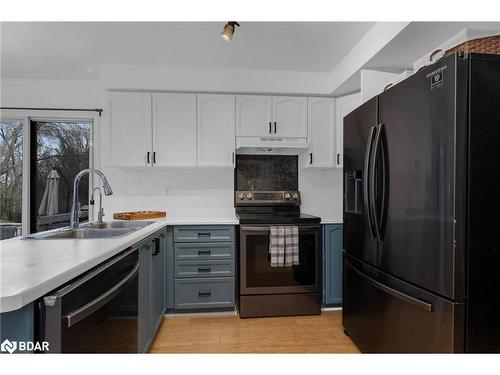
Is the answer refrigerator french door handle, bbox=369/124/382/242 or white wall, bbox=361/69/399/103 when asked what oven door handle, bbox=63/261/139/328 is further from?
white wall, bbox=361/69/399/103

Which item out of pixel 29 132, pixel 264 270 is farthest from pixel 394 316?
pixel 29 132

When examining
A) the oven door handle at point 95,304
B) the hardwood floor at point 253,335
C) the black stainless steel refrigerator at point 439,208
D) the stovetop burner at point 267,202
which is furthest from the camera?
the stovetop burner at point 267,202

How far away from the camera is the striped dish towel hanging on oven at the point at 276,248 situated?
8.20 feet

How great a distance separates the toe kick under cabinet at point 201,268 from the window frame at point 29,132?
132 cm

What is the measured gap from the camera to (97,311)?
1.12 metres

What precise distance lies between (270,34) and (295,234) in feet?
5.58

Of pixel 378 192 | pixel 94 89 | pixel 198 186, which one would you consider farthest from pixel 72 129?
pixel 378 192

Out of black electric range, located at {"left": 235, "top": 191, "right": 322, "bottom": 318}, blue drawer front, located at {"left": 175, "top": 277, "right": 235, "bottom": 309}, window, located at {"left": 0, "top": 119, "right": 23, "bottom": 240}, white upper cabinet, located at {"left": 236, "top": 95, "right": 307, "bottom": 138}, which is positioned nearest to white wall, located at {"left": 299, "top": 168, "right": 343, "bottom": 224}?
white upper cabinet, located at {"left": 236, "top": 95, "right": 307, "bottom": 138}

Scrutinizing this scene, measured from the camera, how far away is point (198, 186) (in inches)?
125

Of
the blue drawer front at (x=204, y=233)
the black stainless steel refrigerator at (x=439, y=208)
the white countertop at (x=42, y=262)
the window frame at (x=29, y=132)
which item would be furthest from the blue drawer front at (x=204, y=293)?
the window frame at (x=29, y=132)

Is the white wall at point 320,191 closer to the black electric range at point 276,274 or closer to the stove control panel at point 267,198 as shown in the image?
the stove control panel at point 267,198

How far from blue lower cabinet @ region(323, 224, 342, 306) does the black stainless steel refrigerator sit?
3.47 ft

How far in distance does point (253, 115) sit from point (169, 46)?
1021 millimetres

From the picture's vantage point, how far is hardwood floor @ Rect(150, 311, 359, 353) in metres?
2.05
